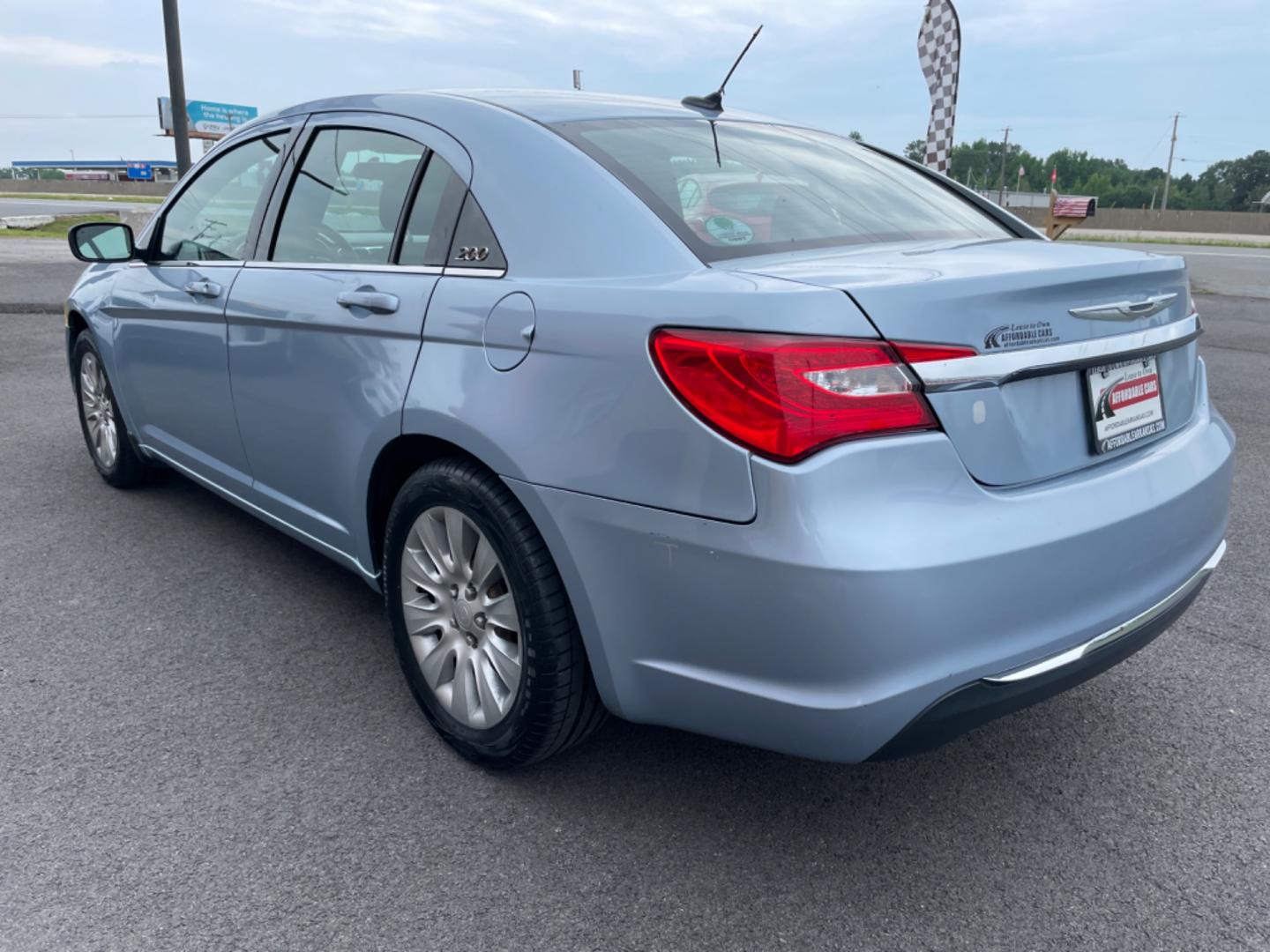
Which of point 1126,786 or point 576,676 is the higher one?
point 576,676

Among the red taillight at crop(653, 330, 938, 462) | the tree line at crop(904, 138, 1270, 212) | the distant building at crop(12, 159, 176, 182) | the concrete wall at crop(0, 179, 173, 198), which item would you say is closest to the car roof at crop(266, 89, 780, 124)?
the red taillight at crop(653, 330, 938, 462)

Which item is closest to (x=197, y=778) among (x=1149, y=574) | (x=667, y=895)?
(x=667, y=895)

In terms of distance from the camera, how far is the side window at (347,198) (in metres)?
2.68

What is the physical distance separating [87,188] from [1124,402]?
74.7 m

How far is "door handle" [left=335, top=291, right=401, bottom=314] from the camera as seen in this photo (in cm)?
245

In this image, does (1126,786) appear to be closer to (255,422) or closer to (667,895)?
(667,895)

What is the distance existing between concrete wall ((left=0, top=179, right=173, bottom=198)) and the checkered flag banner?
5151cm

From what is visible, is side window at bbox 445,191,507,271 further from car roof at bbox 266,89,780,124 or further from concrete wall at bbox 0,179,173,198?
concrete wall at bbox 0,179,173,198

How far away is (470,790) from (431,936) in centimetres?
48

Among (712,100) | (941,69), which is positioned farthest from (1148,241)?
(712,100)

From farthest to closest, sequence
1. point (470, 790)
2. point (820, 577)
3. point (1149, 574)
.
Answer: point (470, 790)
point (1149, 574)
point (820, 577)

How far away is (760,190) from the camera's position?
240 cm

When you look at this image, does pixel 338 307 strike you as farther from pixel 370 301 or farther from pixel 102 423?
pixel 102 423

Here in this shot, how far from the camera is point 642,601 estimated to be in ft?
6.30
